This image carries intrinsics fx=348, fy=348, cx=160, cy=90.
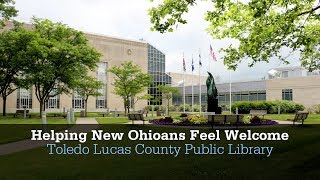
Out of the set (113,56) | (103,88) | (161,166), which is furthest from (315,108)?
(161,166)

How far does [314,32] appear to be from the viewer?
19641mm

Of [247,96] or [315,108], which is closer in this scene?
[315,108]

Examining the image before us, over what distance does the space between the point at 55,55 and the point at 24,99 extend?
25767 millimetres

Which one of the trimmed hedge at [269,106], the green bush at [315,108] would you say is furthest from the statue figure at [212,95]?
the green bush at [315,108]

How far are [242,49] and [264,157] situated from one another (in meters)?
8.40

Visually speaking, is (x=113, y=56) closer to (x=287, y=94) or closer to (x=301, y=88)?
(x=287, y=94)

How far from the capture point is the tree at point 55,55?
3322 cm

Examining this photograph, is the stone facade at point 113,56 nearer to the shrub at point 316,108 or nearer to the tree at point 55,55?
the tree at point 55,55

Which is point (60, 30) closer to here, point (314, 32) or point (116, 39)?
point (314, 32)

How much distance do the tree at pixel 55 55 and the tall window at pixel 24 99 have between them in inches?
787

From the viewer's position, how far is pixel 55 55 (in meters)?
33.5

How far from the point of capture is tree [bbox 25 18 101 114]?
33.2m

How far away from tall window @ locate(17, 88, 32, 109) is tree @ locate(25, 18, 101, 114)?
2000 centimetres

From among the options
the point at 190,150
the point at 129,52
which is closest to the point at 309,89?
the point at 129,52
